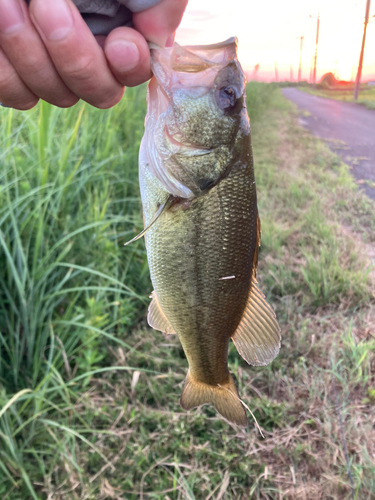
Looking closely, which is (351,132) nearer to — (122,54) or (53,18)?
(122,54)

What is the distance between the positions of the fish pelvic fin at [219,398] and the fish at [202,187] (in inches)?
8.0

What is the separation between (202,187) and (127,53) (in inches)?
16.6

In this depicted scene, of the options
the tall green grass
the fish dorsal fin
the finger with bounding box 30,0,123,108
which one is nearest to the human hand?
the finger with bounding box 30,0,123,108

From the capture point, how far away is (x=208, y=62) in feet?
3.60

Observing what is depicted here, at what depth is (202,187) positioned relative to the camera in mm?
1097

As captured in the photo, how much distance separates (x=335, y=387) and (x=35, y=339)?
1.78 meters

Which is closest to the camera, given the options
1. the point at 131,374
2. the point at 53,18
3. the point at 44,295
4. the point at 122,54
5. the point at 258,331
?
the point at 53,18

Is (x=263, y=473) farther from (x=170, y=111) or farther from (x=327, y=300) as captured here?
(x=170, y=111)

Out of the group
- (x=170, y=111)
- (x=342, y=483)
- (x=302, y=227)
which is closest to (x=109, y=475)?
(x=342, y=483)

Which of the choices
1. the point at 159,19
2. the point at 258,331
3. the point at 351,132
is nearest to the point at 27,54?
the point at 159,19

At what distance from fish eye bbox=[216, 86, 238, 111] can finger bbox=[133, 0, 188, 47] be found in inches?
9.0

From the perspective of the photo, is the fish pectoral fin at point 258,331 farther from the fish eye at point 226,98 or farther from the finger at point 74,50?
the finger at point 74,50

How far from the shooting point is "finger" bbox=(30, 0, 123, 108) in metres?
0.82

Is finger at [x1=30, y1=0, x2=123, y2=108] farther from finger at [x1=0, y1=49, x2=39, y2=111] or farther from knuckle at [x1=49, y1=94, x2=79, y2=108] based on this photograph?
finger at [x1=0, y1=49, x2=39, y2=111]
